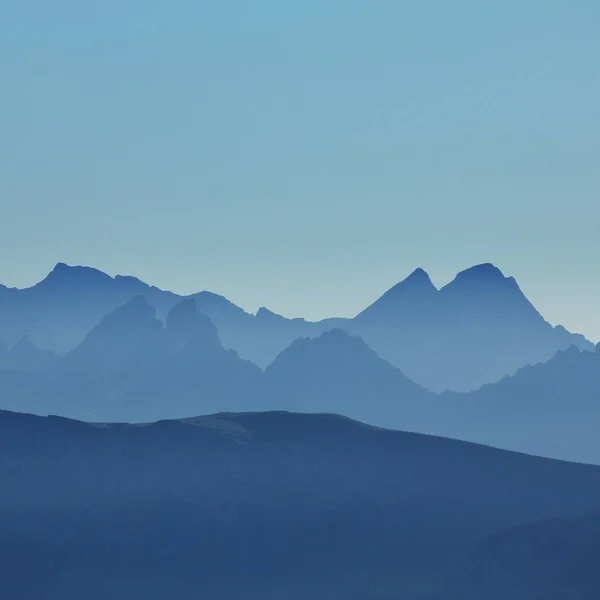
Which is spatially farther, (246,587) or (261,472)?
(261,472)

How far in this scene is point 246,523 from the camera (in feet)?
599

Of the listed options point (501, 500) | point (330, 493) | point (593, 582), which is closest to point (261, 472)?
point (330, 493)

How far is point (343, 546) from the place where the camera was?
177500 millimetres

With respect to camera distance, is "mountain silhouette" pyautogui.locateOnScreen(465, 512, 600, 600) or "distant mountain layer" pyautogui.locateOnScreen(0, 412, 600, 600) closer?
"mountain silhouette" pyautogui.locateOnScreen(465, 512, 600, 600)

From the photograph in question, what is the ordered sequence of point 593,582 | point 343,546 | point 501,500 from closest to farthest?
point 593,582 → point 343,546 → point 501,500

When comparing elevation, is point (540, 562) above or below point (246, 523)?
below

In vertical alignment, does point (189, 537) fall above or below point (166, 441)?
below

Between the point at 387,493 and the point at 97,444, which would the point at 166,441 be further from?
the point at 387,493

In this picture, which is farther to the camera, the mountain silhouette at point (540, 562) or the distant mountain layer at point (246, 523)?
the distant mountain layer at point (246, 523)

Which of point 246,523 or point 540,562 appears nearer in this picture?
point 540,562

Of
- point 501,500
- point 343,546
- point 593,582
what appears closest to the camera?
point 593,582

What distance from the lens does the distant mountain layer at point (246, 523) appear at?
167 meters

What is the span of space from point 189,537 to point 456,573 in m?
39.8

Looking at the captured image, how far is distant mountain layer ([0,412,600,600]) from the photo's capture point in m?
167
